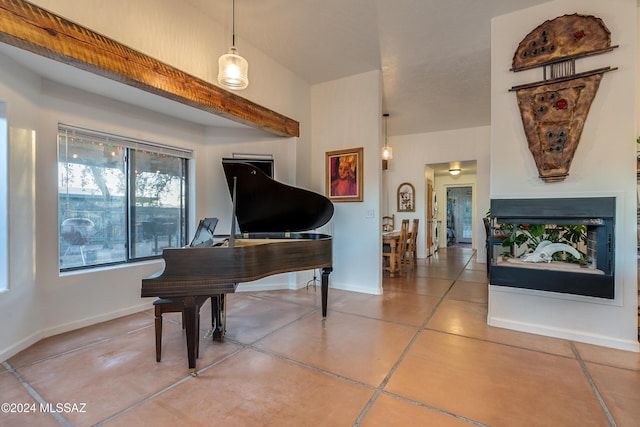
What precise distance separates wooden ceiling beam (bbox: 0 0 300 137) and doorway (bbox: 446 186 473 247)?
999cm

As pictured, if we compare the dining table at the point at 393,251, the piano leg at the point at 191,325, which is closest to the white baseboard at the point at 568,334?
the dining table at the point at 393,251

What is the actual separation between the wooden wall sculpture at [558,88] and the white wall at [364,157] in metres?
1.79

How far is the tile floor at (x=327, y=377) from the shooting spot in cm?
160

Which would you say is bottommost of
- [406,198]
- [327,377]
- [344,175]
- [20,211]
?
[327,377]

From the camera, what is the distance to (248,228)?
333 cm

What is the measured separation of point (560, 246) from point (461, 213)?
9128mm

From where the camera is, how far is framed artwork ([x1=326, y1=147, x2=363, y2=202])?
4.14 metres

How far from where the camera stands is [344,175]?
14.0ft

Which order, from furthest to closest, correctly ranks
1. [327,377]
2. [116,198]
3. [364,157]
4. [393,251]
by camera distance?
[393,251]
[364,157]
[116,198]
[327,377]

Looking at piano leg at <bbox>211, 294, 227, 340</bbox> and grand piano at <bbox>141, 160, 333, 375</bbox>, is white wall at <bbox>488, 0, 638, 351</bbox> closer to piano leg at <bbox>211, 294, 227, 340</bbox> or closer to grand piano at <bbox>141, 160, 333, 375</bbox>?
grand piano at <bbox>141, 160, 333, 375</bbox>

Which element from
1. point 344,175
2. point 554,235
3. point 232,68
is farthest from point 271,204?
point 554,235

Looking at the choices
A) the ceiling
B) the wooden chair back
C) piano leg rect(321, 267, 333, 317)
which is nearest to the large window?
the ceiling

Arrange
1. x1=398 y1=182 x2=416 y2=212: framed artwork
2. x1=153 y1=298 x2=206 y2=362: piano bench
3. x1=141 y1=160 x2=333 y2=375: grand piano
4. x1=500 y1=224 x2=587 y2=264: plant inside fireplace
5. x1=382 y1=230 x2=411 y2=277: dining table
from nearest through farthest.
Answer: x1=141 y1=160 x2=333 y2=375: grand piano < x1=153 y1=298 x2=206 y2=362: piano bench < x1=500 y1=224 x2=587 y2=264: plant inside fireplace < x1=382 y1=230 x2=411 y2=277: dining table < x1=398 y1=182 x2=416 y2=212: framed artwork

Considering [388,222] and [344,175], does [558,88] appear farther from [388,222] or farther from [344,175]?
[388,222]
